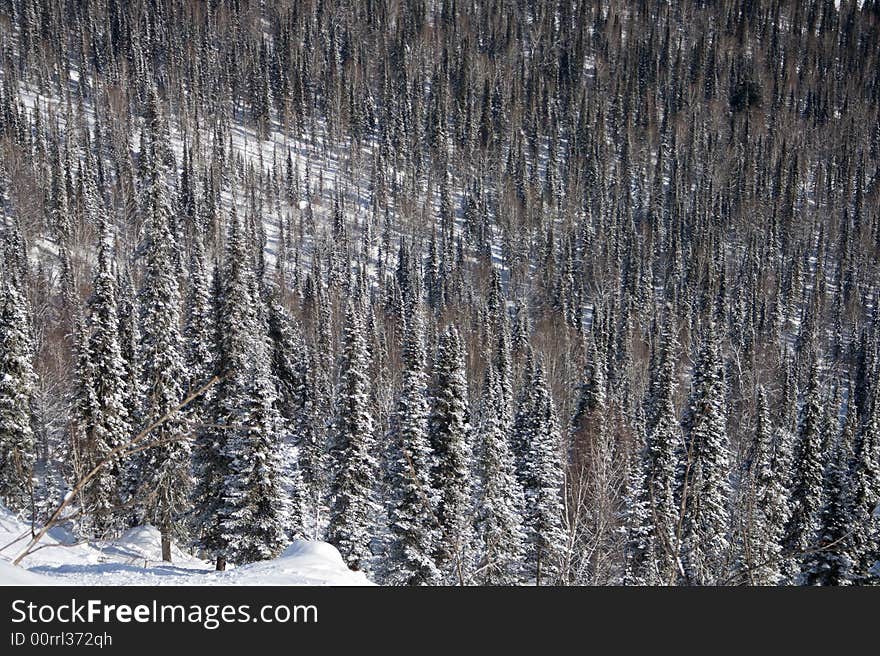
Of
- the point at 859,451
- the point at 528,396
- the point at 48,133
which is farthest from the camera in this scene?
the point at 48,133

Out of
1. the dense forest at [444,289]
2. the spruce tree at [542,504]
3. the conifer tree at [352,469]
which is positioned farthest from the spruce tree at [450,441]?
the conifer tree at [352,469]

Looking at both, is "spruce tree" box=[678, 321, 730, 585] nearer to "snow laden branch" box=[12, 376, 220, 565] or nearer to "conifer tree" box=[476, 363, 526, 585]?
"conifer tree" box=[476, 363, 526, 585]

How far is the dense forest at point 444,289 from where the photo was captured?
22.0m

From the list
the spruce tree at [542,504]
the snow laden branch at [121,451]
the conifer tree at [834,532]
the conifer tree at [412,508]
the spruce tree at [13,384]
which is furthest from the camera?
the spruce tree at [13,384]

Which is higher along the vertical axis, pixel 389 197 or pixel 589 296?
pixel 389 197

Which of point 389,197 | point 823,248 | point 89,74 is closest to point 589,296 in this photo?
point 389,197

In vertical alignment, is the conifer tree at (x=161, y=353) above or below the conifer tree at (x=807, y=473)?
above

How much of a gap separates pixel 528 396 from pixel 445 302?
195ft

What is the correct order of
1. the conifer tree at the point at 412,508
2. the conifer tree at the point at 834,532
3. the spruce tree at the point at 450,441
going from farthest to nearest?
the spruce tree at the point at 450,441
the conifer tree at the point at 412,508
the conifer tree at the point at 834,532

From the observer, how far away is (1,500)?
997 inches

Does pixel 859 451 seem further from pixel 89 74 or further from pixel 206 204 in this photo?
pixel 89 74

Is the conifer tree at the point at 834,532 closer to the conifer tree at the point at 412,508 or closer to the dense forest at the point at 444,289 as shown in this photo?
the dense forest at the point at 444,289

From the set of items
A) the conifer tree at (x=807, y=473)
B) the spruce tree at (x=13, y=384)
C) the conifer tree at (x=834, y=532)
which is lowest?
the conifer tree at (x=807, y=473)

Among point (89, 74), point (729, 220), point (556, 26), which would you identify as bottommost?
point (729, 220)
